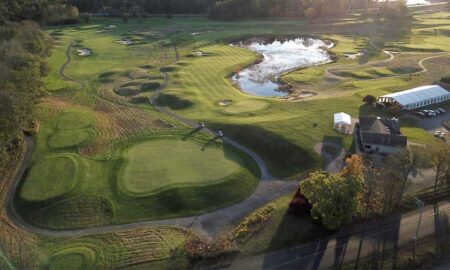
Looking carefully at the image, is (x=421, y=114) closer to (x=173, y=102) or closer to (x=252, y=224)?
(x=252, y=224)

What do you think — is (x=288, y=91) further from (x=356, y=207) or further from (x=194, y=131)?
(x=356, y=207)

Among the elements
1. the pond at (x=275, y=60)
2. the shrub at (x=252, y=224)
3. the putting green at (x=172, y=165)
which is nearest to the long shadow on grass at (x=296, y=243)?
the shrub at (x=252, y=224)

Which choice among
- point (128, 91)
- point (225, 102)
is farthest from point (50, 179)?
point (225, 102)

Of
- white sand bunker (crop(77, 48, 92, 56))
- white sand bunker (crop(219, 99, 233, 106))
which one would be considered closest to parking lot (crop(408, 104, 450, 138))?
white sand bunker (crop(219, 99, 233, 106))

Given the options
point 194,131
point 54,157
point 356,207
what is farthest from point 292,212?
point 54,157

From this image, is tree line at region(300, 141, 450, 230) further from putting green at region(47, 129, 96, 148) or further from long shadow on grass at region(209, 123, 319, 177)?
putting green at region(47, 129, 96, 148)

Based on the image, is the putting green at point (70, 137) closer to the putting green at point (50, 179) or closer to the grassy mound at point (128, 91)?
the putting green at point (50, 179)
